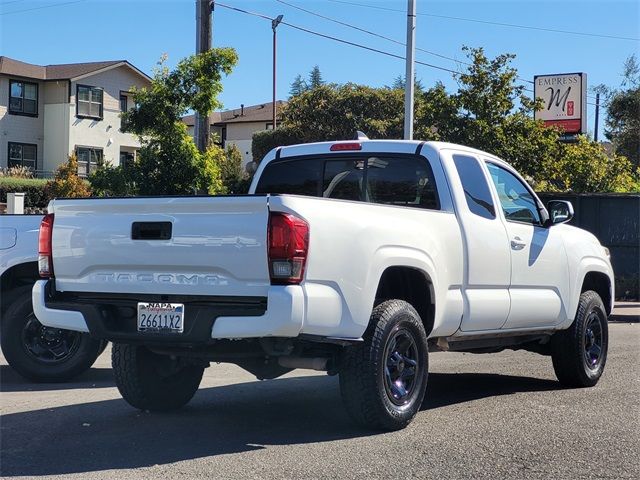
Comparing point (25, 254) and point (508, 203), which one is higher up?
point (508, 203)

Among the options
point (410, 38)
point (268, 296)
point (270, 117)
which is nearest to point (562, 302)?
point (268, 296)

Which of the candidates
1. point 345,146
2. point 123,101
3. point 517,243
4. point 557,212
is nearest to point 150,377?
point 345,146

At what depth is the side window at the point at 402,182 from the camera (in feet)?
22.7

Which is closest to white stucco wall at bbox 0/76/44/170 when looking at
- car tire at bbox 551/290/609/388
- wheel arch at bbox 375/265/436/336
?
car tire at bbox 551/290/609/388

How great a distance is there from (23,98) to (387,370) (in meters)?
43.9

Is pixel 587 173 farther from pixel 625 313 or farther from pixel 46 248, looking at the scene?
pixel 46 248

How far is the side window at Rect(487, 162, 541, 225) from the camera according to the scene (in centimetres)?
745

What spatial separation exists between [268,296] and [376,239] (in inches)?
37.2

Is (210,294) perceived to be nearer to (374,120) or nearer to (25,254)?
(25,254)

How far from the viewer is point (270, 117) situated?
66.6m

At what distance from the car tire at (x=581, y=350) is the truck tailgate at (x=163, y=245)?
Answer: 3.91 meters

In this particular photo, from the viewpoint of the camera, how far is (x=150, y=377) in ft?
21.9

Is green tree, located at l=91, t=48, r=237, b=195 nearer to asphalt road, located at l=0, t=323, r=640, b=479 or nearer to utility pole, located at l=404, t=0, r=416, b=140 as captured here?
utility pole, located at l=404, t=0, r=416, b=140

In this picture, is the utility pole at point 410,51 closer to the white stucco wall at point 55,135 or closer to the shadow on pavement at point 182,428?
the shadow on pavement at point 182,428
